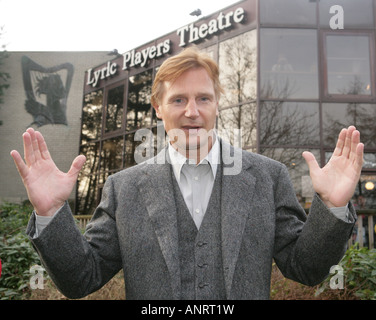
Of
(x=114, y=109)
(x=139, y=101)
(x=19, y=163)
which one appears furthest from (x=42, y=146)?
(x=114, y=109)

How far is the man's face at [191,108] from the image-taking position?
2.00 metres

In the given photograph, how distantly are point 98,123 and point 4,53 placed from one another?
19.5 ft

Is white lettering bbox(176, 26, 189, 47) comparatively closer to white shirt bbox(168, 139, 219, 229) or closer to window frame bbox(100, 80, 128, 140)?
window frame bbox(100, 80, 128, 140)

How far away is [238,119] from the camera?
32.2ft

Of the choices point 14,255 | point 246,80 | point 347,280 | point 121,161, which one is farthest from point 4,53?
point 347,280

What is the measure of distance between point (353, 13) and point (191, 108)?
9311 mm

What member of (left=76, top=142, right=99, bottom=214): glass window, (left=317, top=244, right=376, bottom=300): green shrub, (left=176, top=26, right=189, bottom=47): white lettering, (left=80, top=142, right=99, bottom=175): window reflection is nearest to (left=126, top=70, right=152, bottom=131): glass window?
(left=176, top=26, right=189, bottom=47): white lettering

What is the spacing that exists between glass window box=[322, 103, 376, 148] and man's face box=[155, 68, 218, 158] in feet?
25.9

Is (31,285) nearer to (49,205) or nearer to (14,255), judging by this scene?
(14,255)

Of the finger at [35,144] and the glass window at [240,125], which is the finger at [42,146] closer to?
the finger at [35,144]

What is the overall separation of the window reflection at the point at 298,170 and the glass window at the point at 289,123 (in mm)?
189

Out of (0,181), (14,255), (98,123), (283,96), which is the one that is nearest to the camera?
(14,255)

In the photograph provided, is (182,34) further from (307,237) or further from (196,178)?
(307,237)

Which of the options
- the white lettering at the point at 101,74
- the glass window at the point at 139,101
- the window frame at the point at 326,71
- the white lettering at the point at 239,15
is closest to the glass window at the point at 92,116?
the white lettering at the point at 101,74
